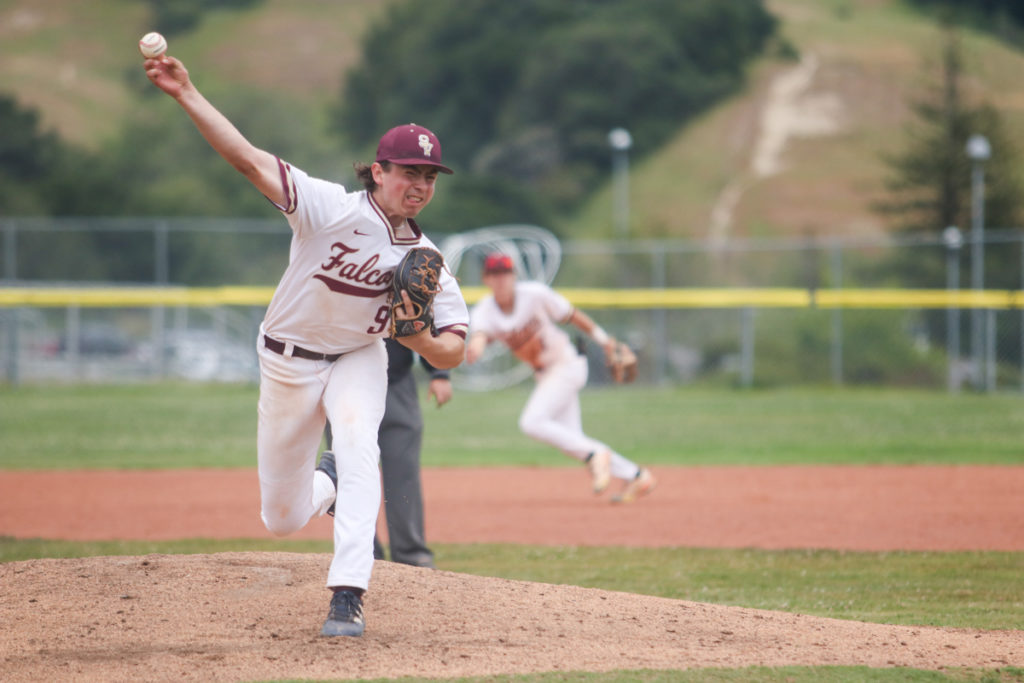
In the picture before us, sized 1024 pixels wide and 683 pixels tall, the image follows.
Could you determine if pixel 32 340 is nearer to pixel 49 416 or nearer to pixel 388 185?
pixel 49 416

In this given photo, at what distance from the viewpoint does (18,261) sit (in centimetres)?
2578

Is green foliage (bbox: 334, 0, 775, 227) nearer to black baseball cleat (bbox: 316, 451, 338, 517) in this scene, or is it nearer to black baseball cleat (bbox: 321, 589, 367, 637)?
black baseball cleat (bbox: 316, 451, 338, 517)

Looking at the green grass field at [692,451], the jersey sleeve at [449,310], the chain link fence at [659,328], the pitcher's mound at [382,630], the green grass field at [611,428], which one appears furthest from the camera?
the chain link fence at [659,328]

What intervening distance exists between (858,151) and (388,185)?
188 ft

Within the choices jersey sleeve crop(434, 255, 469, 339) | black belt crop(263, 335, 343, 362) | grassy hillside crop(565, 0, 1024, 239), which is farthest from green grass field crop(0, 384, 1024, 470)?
grassy hillside crop(565, 0, 1024, 239)

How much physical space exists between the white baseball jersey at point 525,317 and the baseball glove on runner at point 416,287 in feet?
14.1

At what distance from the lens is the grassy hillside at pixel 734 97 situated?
5459 cm

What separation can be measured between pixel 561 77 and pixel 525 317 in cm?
5257

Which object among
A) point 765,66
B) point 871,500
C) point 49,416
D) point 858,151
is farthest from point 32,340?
point 765,66

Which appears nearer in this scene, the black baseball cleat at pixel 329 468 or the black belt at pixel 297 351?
the black belt at pixel 297 351

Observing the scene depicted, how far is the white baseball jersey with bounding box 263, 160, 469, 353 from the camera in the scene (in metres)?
4.48

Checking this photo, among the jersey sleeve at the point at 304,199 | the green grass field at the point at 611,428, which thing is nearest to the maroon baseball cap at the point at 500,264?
the green grass field at the point at 611,428

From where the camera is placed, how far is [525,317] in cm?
916

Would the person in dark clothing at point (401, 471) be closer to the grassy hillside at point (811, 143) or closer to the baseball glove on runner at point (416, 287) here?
the baseball glove on runner at point (416, 287)
